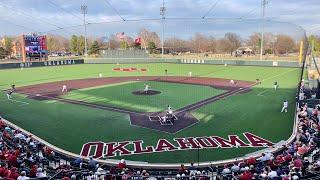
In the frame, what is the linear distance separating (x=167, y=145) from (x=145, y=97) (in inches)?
Result: 614

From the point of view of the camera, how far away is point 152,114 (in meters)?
26.2

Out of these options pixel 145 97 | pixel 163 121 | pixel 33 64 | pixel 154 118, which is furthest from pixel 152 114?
pixel 33 64

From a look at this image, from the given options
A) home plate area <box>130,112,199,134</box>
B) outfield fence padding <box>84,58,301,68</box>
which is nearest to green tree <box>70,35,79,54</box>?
outfield fence padding <box>84,58,301,68</box>

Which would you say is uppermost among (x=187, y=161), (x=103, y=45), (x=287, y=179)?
(x=103, y=45)

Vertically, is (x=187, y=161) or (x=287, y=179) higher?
(x=287, y=179)

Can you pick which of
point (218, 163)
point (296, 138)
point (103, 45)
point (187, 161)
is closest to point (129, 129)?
point (187, 161)

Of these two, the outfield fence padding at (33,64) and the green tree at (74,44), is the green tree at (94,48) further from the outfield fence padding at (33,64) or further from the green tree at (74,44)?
the outfield fence padding at (33,64)

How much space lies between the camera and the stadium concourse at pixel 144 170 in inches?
469

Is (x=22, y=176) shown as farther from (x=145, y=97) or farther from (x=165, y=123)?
(x=145, y=97)

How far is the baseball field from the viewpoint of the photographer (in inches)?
773

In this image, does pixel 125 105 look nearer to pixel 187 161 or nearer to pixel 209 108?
pixel 209 108

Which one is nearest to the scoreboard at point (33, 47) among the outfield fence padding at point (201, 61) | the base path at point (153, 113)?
the outfield fence padding at point (201, 61)

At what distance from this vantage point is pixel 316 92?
3062 centimetres

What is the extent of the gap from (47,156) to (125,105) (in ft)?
46.1
